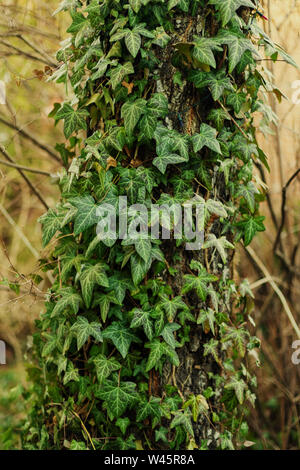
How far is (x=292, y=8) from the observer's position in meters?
2.50

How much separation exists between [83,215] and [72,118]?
1.27 ft

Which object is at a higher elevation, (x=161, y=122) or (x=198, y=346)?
(x=161, y=122)

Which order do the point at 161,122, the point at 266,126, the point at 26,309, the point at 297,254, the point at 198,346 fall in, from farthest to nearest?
1. the point at 26,309
2. the point at 297,254
3. the point at 266,126
4. the point at 198,346
5. the point at 161,122

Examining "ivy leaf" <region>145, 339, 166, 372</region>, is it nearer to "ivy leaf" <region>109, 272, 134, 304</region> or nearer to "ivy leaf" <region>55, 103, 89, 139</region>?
"ivy leaf" <region>109, 272, 134, 304</region>

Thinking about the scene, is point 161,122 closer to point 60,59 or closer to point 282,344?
point 60,59

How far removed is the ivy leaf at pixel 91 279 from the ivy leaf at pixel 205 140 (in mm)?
505

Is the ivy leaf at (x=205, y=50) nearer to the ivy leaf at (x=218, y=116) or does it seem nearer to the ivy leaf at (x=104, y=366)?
the ivy leaf at (x=218, y=116)

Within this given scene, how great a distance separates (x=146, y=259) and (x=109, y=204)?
8.5 inches

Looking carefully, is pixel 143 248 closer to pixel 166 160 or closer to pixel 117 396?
pixel 166 160

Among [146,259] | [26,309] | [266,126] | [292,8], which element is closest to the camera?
[146,259]

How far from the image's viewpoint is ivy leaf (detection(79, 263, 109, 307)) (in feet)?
4.70

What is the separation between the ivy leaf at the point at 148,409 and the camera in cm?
147

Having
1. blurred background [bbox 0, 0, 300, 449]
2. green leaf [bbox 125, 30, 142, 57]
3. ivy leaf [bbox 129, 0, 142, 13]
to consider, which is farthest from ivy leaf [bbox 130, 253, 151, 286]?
blurred background [bbox 0, 0, 300, 449]
